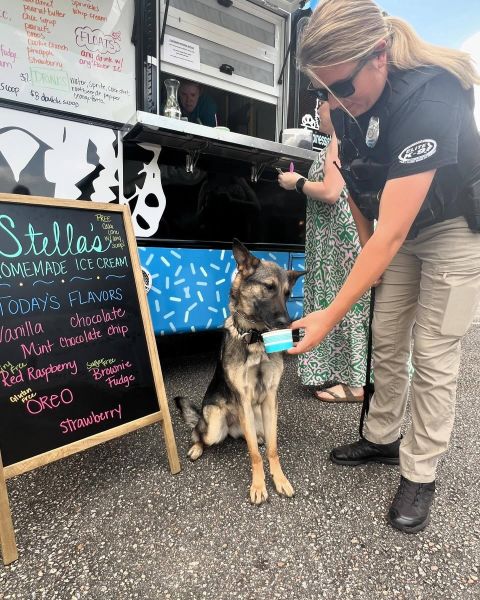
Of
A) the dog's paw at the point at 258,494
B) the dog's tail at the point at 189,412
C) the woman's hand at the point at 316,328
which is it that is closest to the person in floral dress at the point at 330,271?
the dog's tail at the point at 189,412

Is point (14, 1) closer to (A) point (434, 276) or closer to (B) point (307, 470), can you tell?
(A) point (434, 276)

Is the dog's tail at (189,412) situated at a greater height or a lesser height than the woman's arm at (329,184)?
lesser

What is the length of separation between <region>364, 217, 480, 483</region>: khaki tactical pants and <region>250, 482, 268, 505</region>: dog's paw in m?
0.68

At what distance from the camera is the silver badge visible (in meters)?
1.48

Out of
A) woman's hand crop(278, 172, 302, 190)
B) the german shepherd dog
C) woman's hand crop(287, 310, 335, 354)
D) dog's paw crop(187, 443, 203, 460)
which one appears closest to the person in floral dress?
woman's hand crop(278, 172, 302, 190)

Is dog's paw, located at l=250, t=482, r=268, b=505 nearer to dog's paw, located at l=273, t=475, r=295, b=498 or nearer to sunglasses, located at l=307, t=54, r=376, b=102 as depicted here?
dog's paw, located at l=273, t=475, r=295, b=498

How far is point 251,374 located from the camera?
6.34ft

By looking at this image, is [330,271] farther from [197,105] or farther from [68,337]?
[197,105]

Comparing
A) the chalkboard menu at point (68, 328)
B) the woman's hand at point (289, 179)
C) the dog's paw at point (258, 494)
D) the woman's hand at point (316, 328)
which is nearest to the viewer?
the woman's hand at point (316, 328)

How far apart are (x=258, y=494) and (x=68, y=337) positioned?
122cm

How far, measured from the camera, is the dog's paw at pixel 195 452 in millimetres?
2111

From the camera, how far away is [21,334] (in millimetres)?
1580

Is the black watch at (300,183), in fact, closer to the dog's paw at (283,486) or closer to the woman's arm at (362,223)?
the woman's arm at (362,223)

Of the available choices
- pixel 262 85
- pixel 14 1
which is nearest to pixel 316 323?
pixel 14 1
